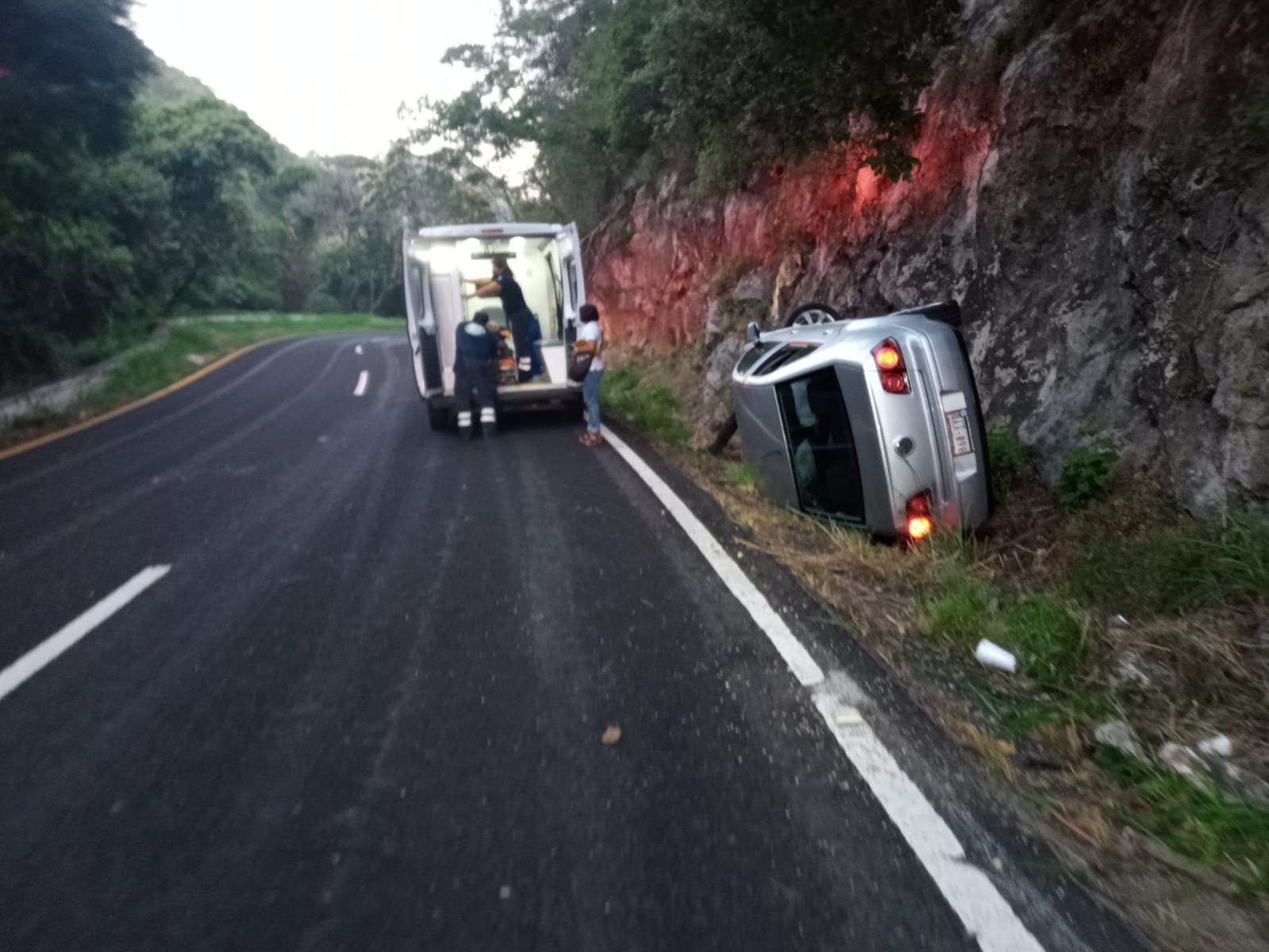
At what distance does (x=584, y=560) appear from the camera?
6.74 meters

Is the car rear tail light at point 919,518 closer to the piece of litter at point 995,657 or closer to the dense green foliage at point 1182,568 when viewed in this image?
the dense green foliage at point 1182,568

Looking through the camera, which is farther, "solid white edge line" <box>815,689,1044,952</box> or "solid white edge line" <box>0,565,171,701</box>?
"solid white edge line" <box>0,565,171,701</box>

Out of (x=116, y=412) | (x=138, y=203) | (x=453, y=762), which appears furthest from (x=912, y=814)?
(x=138, y=203)

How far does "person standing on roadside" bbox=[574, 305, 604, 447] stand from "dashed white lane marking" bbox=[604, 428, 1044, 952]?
5863mm

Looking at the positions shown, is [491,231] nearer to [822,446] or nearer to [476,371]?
[476,371]

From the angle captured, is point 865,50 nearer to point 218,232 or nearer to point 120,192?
point 120,192

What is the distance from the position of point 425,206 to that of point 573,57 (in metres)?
32.0

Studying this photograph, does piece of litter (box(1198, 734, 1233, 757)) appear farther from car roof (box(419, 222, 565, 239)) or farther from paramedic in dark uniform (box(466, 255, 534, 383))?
paramedic in dark uniform (box(466, 255, 534, 383))

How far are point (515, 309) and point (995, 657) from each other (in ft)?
31.0

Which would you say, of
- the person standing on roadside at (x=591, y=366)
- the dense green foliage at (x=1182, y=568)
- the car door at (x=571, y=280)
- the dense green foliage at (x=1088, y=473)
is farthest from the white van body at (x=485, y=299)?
the dense green foliage at (x=1182, y=568)

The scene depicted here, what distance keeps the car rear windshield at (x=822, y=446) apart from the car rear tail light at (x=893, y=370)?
1.15 feet

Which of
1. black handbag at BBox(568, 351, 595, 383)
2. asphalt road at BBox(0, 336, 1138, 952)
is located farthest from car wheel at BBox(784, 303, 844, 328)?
black handbag at BBox(568, 351, 595, 383)

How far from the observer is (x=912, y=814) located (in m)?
3.57

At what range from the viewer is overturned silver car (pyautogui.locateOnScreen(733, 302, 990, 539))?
596 cm
